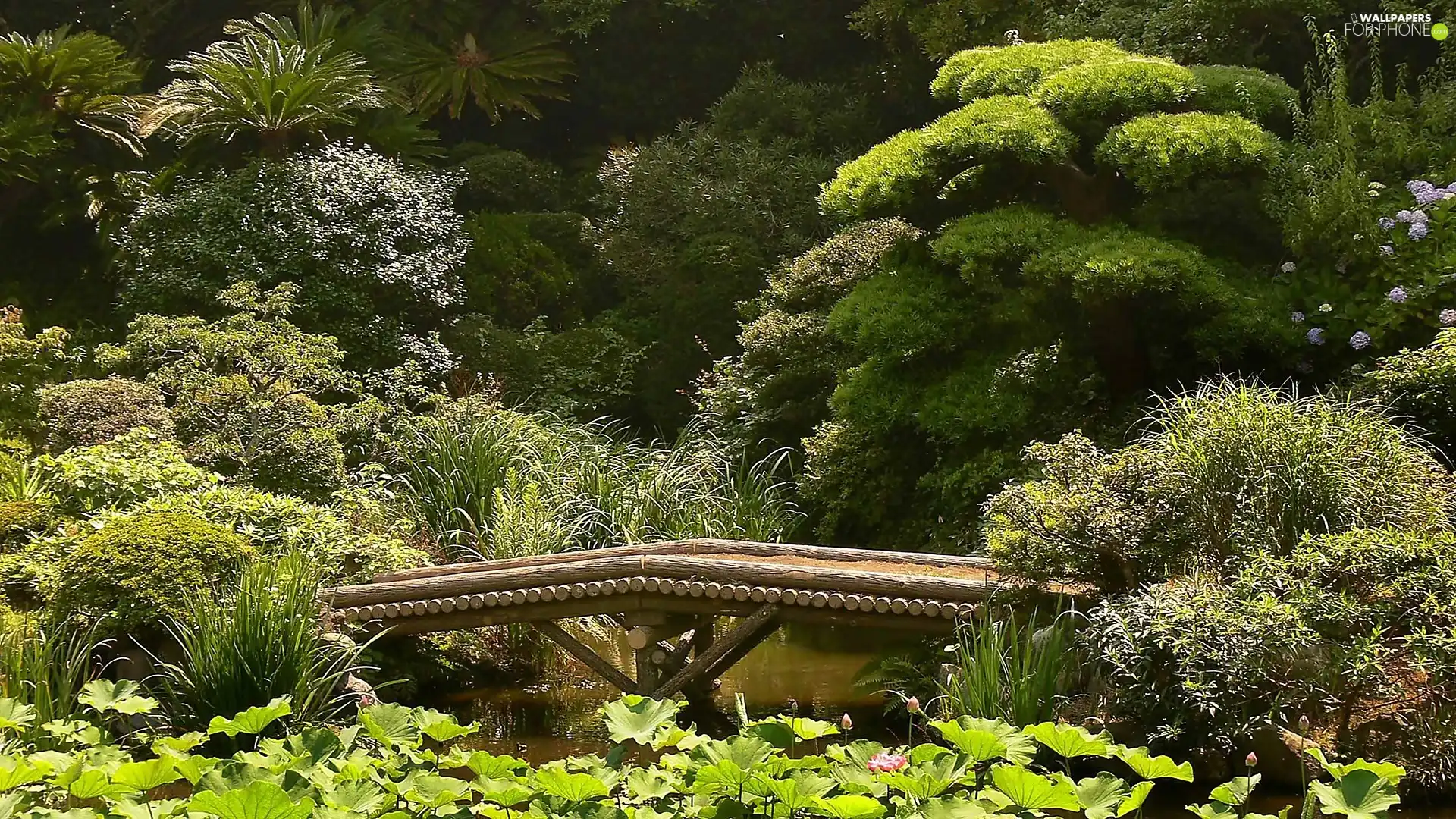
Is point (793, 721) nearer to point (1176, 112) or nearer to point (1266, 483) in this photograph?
point (1266, 483)

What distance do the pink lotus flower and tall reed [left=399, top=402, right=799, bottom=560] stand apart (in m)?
5.54

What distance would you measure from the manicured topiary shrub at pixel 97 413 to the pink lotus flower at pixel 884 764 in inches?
252

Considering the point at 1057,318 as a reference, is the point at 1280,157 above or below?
above

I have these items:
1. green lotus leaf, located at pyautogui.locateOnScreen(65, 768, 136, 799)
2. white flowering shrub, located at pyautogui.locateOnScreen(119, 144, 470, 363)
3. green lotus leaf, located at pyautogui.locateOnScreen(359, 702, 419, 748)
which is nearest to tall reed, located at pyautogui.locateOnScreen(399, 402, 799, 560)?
white flowering shrub, located at pyautogui.locateOnScreen(119, 144, 470, 363)

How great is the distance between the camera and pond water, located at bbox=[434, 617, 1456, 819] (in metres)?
6.72

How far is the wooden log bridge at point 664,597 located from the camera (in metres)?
6.39

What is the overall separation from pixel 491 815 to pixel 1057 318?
578cm

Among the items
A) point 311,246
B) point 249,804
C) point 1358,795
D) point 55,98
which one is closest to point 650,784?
point 249,804

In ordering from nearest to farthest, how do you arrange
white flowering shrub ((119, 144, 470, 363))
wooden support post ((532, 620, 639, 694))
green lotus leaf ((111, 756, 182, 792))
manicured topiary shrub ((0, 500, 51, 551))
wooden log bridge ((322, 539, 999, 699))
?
green lotus leaf ((111, 756, 182, 792)), wooden log bridge ((322, 539, 999, 699)), wooden support post ((532, 620, 639, 694)), manicured topiary shrub ((0, 500, 51, 551)), white flowering shrub ((119, 144, 470, 363))

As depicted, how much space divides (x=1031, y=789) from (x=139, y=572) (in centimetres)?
477

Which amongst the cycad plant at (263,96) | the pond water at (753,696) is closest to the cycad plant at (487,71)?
the cycad plant at (263,96)

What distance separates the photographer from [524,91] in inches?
602

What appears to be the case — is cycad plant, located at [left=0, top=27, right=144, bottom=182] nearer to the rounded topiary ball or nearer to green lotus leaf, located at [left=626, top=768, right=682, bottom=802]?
the rounded topiary ball

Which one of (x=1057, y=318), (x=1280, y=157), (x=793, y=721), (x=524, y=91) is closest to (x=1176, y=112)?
(x=1280, y=157)
